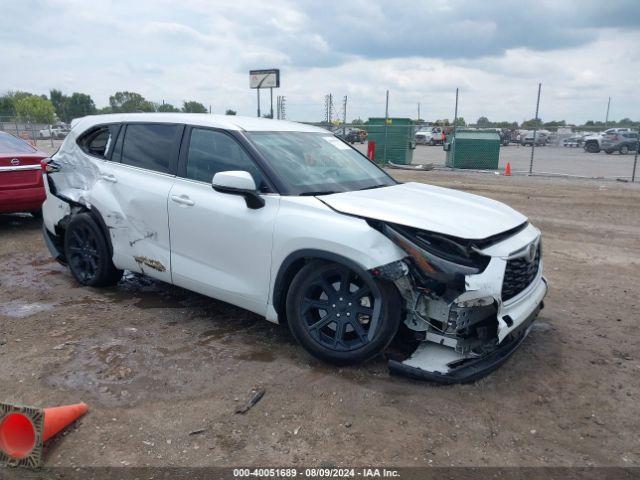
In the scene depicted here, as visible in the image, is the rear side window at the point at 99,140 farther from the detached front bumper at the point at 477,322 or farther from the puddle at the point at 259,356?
the detached front bumper at the point at 477,322

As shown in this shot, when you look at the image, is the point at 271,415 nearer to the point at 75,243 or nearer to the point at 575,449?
the point at 575,449

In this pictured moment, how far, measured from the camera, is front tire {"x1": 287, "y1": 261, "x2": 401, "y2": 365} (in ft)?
10.9

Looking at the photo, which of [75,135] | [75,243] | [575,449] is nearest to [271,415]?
[575,449]

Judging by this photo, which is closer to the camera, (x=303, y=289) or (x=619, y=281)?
(x=303, y=289)

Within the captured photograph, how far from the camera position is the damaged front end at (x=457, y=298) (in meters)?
3.15

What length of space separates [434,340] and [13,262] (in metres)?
5.41

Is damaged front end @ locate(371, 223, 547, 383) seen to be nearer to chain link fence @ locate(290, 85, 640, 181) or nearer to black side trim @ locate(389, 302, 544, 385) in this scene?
black side trim @ locate(389, 302, 544, 385)

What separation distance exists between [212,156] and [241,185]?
738 millimetres

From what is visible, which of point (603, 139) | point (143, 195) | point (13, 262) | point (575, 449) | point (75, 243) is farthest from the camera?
point (603, 139)

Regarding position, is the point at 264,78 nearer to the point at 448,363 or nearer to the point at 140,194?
the point at 140,194

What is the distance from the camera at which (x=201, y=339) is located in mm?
4117

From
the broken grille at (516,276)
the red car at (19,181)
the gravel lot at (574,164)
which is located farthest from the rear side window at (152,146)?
the gravel lot at (574,164)

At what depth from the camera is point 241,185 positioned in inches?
144

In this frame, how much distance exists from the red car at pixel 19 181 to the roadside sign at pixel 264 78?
13478 millimetres
